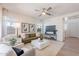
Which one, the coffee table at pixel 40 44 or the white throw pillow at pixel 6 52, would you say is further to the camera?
the coffee table at pixel 40 44

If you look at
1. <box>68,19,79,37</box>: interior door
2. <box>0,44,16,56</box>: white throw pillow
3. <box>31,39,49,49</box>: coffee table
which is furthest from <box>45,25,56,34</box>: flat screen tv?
<box>68,19,79,37</box>: interior door

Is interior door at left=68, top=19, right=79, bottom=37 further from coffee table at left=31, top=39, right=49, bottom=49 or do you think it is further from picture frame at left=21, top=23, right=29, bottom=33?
picture frame at left=21, top=23, right=29, bottom=33

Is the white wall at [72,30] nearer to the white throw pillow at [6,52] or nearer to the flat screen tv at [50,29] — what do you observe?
the flat screen tv at [50,29]

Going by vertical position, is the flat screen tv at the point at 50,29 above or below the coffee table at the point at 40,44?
above

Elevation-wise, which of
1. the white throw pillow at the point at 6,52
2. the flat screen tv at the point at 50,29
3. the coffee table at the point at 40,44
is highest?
the flat screen tv at the point at 50,29

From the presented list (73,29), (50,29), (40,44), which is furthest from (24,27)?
(73,29)

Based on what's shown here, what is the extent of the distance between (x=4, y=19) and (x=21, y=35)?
87cm

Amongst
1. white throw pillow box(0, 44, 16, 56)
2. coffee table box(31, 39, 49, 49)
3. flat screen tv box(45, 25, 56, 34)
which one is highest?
flat screen tv box(45, 25, 56, 34)

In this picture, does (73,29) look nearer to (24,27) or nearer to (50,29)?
(50,29)

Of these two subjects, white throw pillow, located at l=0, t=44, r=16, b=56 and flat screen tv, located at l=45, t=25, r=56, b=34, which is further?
flat screen tv, located at l=45, t=25, r=56, b=34

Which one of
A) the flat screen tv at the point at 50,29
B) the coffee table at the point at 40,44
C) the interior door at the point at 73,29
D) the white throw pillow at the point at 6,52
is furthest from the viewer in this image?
the interior door at the point at 73,29

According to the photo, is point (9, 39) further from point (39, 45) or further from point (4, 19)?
point (39, 45)

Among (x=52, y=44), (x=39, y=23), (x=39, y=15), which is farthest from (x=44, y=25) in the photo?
(x=52, y=44)

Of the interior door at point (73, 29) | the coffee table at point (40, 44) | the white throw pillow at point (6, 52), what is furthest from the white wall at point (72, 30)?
the white throw pillow at point (6, 52)
